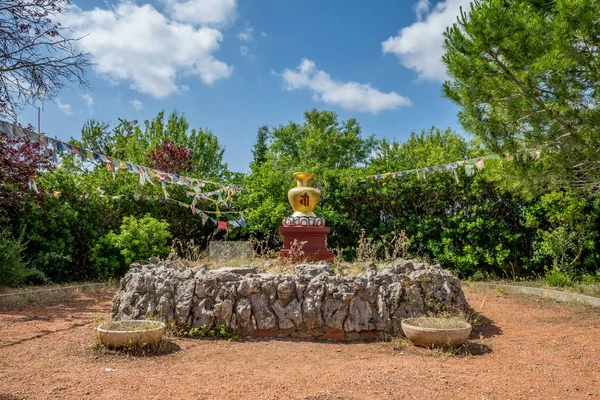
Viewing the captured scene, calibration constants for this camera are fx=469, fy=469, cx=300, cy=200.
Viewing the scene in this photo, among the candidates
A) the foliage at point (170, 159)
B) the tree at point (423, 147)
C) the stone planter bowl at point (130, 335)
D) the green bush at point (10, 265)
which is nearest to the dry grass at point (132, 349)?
the stone planter bowl at point (130, 335)

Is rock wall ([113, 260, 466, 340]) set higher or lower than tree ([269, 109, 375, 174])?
lower

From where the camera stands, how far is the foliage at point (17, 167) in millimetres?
7973

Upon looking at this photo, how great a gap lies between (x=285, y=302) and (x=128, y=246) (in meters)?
5.09

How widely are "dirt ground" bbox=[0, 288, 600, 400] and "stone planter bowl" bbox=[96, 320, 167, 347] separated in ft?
0.44

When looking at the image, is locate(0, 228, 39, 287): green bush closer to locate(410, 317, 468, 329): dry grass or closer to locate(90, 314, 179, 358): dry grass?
locate(90, 314, 179, 358): dry grass

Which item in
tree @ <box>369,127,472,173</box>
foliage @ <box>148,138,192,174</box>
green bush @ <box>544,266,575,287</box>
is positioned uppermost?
tree @ <box>369,127,472,173</box>

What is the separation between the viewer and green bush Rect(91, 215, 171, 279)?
8922mm

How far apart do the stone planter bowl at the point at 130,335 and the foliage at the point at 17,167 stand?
16.1 ft

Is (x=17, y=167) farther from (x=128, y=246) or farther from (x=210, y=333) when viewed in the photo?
(x=210, y=333)

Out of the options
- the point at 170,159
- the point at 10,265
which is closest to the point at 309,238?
the point at 10,265

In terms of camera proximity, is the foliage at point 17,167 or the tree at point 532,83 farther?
the foliage at point 17,167

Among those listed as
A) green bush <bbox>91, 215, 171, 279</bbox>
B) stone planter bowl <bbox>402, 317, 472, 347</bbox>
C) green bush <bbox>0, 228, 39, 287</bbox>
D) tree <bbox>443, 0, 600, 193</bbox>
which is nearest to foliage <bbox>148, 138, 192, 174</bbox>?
green bush <bbox>91, 215, 171, 279</bbox>

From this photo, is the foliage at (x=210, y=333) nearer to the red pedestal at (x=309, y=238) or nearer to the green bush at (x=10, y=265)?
the red pedestal at (x=309, y=238)

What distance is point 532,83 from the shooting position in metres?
5.49
